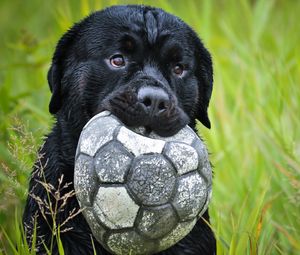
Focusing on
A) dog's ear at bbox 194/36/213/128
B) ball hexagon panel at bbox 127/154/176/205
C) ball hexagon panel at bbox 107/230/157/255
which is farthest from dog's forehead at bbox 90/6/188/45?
ball hexagon panel at bbox 107/230/157/255

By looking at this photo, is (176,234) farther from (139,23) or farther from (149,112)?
(139,23)

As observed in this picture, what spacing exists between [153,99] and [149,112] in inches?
2.8

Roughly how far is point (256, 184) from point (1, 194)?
2060 mm

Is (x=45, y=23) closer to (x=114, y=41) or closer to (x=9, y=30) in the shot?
(x=9, y=30)

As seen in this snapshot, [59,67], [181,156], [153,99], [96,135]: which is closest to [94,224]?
[96,135]

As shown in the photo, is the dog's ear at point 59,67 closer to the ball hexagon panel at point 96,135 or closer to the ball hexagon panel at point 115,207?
the ball hexagon panel at point 96,135

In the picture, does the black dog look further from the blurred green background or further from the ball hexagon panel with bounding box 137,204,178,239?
the ball hexagon panel with bounding box 137,204,178,239

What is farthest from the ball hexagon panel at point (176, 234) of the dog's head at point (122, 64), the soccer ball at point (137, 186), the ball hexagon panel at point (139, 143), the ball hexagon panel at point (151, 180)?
the dog's head at point (122, 64)

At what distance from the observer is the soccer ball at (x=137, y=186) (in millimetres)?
3566

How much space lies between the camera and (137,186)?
355 centimetres

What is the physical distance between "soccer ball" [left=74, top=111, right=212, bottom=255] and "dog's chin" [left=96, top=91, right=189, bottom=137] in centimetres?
6

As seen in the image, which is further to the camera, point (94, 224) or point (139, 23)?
point (139, 23)

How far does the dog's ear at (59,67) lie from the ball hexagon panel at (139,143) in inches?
37.0

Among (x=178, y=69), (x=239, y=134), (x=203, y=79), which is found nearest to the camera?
(x=178, y=69)
